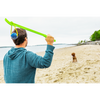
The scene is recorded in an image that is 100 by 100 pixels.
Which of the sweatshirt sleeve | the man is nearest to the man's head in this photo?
the man

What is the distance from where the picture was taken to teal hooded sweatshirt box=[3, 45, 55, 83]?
2.36ft

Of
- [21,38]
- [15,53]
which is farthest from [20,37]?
[15,53]

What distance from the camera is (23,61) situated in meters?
0.76

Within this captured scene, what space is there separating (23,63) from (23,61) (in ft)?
0.05

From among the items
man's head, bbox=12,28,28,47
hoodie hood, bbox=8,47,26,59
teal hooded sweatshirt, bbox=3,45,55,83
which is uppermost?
man's head, bbox=12,28,28,47

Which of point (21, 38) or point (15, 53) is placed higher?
point (21, 38)

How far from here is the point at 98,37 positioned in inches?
397

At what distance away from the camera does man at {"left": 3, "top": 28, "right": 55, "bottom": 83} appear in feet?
2.36

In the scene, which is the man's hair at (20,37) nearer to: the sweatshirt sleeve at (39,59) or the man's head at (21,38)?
the man's head at (21,38)

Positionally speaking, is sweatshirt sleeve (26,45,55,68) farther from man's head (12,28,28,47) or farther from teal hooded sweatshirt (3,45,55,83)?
man's head (12,28,28,47)

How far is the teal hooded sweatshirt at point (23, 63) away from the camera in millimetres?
718

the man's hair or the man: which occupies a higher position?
the man's hair

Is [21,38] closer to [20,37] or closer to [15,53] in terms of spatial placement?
[20,37]

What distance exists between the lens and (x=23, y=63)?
29.8 inches
